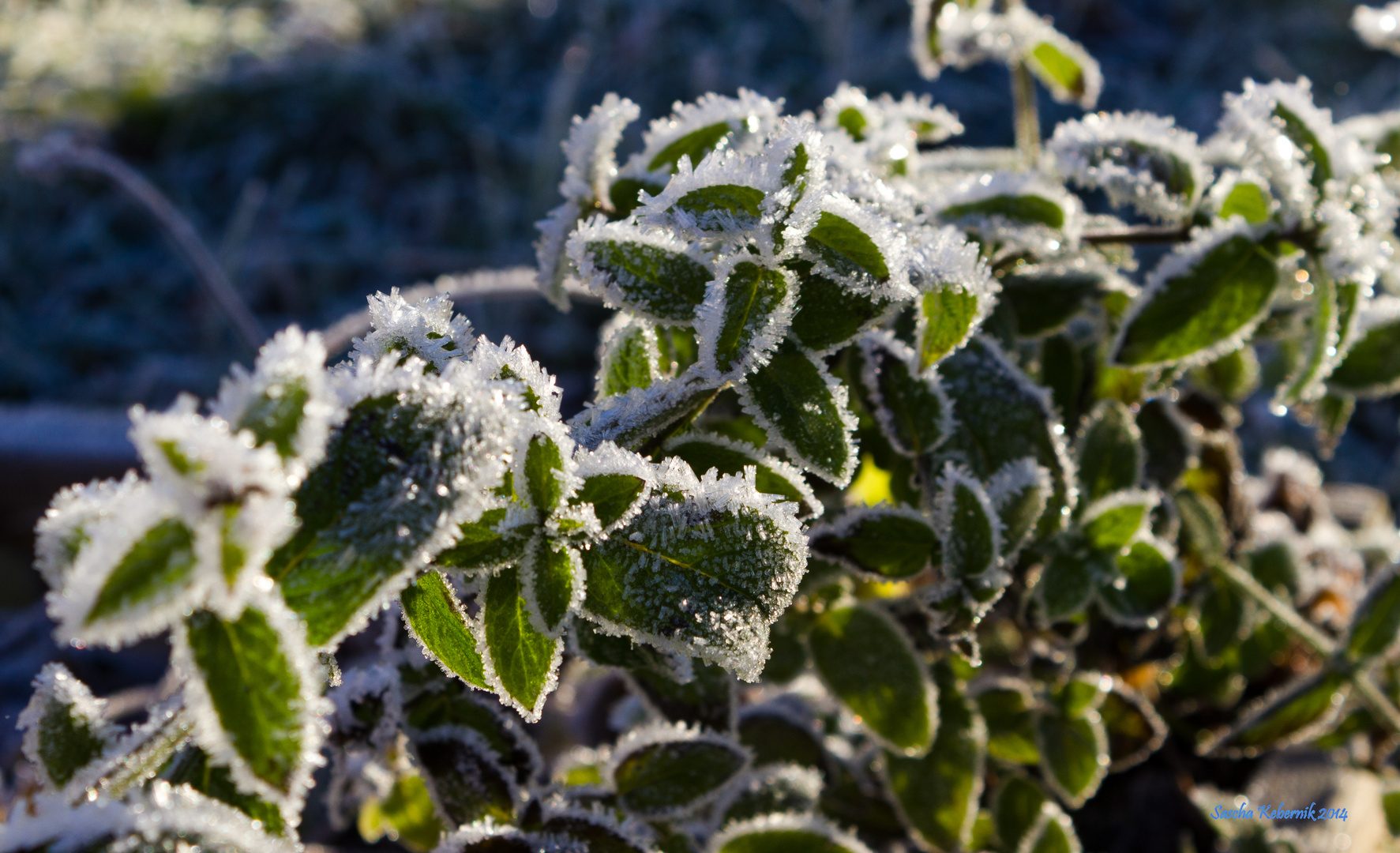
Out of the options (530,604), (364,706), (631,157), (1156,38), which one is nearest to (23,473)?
(364,706)

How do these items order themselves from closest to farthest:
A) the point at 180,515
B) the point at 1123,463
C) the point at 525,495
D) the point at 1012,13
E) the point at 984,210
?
the point at 180,515 → the point at 525,495 → the point at 984,210 → the point at 1123,463 → the point at 1012,13

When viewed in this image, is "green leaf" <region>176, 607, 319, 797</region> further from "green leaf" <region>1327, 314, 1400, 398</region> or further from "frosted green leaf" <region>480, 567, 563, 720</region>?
"green leaf" <region>1327, 314, 1400, 398</region>

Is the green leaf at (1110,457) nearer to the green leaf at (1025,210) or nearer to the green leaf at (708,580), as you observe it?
the green leaf at (1025,210)

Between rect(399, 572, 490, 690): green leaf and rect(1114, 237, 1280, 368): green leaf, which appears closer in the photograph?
rect(399, 572, 490, 690): green leaf

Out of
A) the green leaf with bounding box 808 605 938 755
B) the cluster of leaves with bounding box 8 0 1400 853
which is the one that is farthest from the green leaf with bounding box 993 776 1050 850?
the green leaf with bounding box 808 605 938 755

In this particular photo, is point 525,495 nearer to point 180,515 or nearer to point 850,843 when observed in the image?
point 180,515

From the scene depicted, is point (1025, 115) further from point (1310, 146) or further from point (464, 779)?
point (464, 779)
